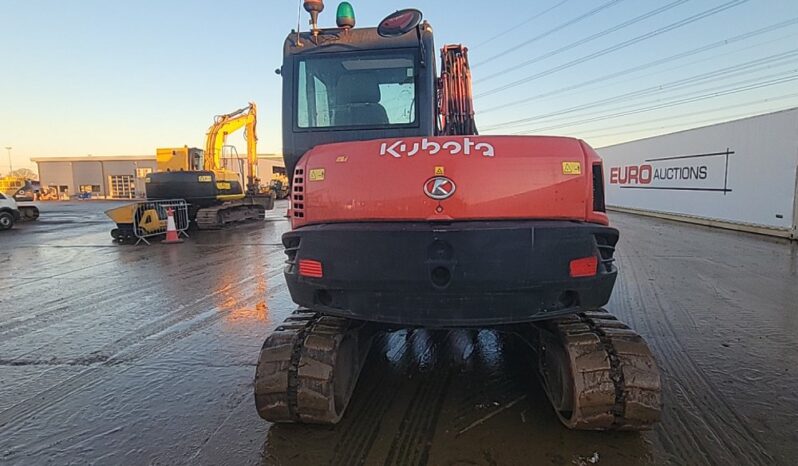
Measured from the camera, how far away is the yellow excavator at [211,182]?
49.5 ft

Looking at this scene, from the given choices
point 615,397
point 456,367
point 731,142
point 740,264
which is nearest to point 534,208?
point 615,397

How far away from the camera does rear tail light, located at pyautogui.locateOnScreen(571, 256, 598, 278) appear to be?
8.32 ft

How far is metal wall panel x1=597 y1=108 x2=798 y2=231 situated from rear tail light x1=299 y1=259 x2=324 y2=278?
10.0 m

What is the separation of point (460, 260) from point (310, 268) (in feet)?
2.89

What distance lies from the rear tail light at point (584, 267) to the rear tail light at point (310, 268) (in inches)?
55.3

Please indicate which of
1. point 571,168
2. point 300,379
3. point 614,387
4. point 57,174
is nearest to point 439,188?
point 571,168

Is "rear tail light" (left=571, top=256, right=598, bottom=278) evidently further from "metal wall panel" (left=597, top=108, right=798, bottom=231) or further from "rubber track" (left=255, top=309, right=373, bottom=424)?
"metal wall panel" (left=597, top=108, right=798, bottom=231)

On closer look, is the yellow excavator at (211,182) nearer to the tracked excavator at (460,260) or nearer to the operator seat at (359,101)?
the operator seat at (359,101)

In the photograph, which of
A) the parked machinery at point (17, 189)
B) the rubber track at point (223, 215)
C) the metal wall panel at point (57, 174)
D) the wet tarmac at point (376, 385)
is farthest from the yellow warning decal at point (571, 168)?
the metal wall panel at point (57, 174)

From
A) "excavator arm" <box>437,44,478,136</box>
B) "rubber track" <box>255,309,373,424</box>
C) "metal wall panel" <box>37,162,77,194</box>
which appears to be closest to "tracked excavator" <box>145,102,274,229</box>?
"excavator arm" <box>437,44,478,136</box>

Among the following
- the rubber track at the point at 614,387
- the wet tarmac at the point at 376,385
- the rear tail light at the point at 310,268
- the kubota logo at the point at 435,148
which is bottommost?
the wet tarmac at the point at 376,385

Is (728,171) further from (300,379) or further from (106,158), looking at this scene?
(106,158)

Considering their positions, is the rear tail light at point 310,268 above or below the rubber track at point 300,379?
above

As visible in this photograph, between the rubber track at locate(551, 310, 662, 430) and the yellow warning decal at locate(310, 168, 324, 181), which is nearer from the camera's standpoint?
the rubber track at locate(551, 310, 662, 430)
